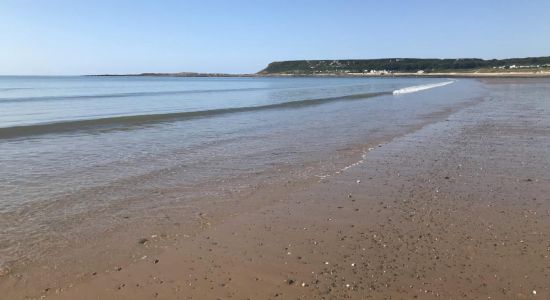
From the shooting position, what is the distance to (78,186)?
789 centimetres

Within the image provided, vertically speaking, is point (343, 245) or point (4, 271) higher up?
point (4, 271)

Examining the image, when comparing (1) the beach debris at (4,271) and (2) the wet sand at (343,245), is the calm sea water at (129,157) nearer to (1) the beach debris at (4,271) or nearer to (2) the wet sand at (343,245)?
(1) the beach debris at (4,271)

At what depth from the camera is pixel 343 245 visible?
5113 mm

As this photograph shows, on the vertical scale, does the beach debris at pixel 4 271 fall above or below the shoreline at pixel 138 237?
above

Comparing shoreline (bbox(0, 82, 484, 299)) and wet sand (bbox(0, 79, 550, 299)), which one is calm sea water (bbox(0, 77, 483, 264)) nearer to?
shoreline (bbox(0, 82, 484, 299))

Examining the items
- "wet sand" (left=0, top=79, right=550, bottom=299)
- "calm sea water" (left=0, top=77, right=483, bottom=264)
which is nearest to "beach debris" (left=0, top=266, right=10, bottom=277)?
"wet sand" (left=0, top=79, right=550, bottom=299)

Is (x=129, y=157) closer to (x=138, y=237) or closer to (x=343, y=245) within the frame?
(x=138, y=237)

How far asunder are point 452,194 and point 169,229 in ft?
15.1

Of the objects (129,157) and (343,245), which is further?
(129,157)

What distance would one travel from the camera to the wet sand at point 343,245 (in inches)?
163

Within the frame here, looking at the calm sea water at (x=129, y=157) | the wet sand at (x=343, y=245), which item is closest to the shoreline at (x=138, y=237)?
the wet sand at (x=343, y=245)

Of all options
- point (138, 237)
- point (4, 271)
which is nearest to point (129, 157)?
point (138, 237)

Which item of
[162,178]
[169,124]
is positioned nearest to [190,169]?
[162,178]

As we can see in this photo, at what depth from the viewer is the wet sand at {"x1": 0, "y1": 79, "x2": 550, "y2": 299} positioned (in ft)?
13.6
